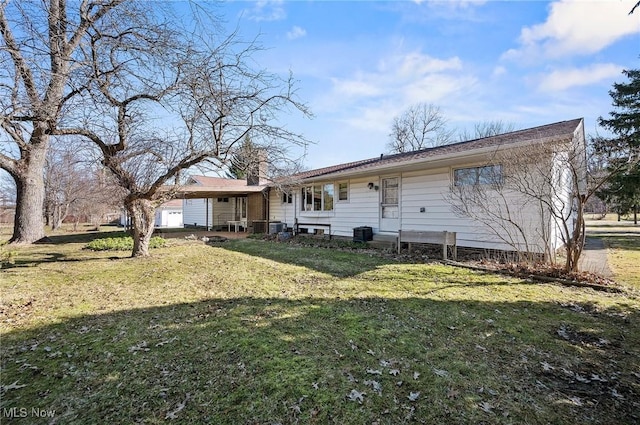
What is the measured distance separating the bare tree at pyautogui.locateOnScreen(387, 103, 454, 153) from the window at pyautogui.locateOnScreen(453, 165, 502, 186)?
81.7ft

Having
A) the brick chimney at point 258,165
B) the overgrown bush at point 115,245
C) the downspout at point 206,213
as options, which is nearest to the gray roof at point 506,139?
the brick chimney at point 258,165

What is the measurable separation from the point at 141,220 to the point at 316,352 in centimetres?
743

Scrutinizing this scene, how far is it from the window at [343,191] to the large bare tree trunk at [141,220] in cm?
763

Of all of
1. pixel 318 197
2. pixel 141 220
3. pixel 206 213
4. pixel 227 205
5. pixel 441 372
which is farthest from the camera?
pixel 206 213

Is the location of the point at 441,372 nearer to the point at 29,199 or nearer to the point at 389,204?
the point at 389,204

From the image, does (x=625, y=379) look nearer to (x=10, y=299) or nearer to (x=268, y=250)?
(x=10, y=299)

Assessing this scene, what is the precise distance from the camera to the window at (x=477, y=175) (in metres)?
8.41

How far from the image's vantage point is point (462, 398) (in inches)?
102

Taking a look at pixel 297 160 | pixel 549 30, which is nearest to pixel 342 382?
pixel 297 160

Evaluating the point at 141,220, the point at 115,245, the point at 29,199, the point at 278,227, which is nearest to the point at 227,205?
the point at 278,227

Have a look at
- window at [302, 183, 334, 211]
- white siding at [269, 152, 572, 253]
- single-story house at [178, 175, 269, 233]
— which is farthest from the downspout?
white siding at [269, 152, 572, 253]

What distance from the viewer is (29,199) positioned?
11.6 m

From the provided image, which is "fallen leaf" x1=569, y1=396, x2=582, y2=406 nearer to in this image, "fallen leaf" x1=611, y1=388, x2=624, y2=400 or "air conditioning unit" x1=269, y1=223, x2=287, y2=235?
"fallen leaf" x1=611, y1=388, x2=624, y2=400

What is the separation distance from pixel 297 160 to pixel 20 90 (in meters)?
5.30
